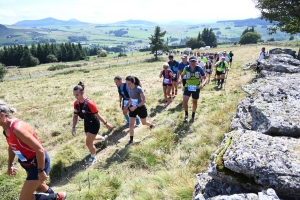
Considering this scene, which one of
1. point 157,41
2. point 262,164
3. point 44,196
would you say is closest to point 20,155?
point 44,196

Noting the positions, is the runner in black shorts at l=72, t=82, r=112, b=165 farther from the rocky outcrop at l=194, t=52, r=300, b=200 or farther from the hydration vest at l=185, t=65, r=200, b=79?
the rocky outcrop at l=194, t=52, r=300, b=200

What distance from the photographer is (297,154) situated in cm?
292

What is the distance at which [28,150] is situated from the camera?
158 inches

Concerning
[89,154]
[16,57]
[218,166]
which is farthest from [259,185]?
[16,57]

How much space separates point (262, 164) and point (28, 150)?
3821 millimetres

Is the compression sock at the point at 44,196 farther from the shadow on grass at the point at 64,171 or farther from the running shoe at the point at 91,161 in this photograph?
the running shoe at the point at 91,161

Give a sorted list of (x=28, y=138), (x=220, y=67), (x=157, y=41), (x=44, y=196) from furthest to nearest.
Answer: (x=157, y=41) < (x=220, y=67) < (x=44, y=196) < (x=28, y=138)

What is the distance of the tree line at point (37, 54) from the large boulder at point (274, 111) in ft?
285

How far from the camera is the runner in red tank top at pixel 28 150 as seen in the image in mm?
3711

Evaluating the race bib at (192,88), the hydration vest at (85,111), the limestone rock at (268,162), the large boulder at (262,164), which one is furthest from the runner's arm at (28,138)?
the race bib at (192,88)

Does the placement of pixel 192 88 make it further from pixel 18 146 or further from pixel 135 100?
pixel 18 146

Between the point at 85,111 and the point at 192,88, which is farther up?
the point at 192,88

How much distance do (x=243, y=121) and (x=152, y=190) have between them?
2.51m

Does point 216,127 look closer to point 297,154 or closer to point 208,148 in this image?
point 208,148
